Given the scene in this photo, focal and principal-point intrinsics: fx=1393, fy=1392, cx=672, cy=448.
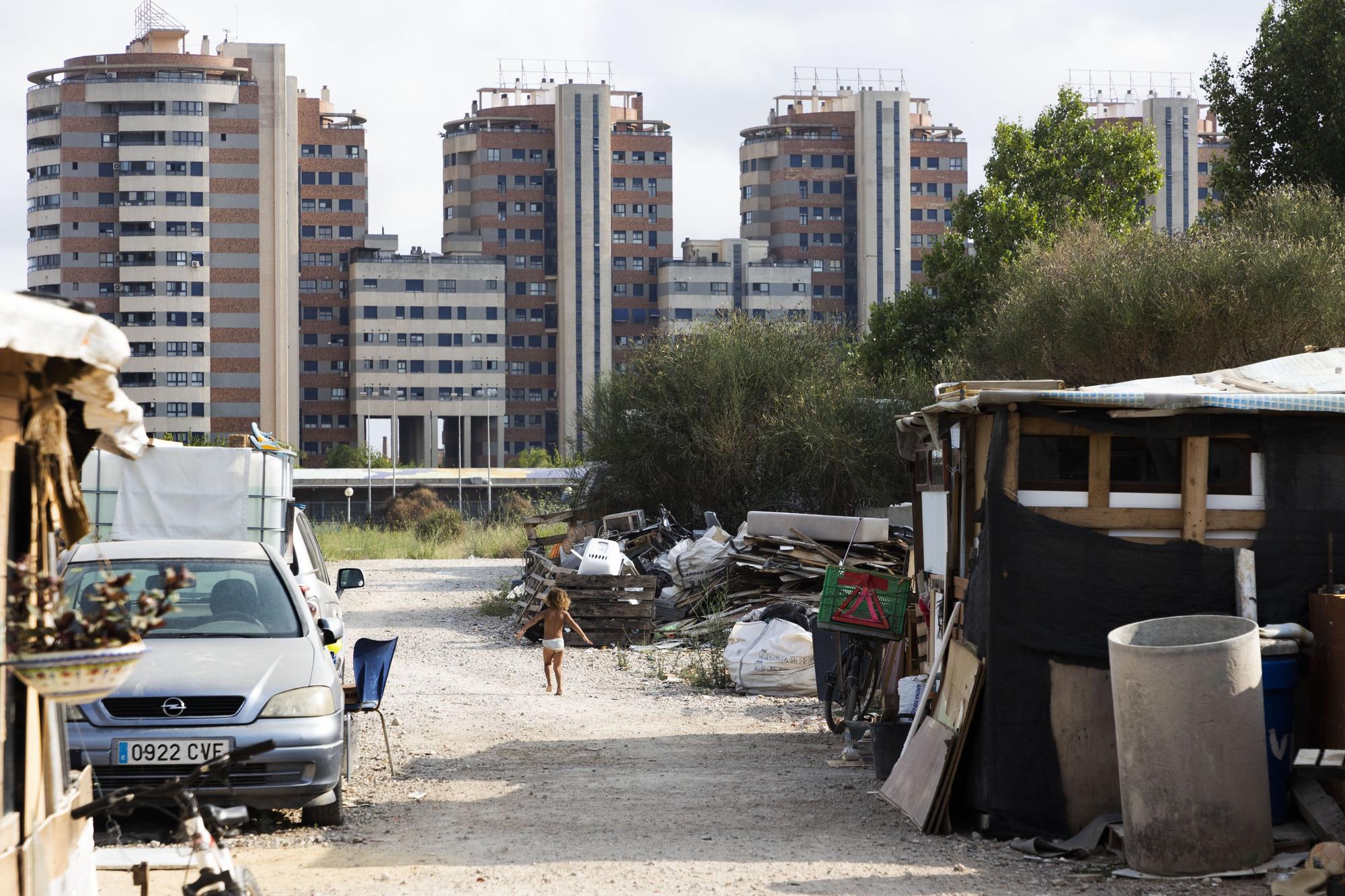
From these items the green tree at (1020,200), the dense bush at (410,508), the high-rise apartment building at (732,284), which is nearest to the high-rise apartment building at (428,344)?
the high-rise apartment building at (732,284)

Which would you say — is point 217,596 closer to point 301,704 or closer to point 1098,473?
point 301,704

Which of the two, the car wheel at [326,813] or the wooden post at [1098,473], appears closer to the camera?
the wooden post at [1098,473]

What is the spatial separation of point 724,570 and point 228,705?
1374 cm

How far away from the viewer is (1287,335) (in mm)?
22156

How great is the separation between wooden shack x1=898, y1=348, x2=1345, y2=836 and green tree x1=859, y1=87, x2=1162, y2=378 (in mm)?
29206

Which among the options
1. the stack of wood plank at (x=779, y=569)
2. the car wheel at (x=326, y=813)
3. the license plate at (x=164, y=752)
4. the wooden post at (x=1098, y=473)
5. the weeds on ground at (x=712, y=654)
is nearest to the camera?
the license plate at (x=164, y=752)

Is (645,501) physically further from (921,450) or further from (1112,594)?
(1112,594)

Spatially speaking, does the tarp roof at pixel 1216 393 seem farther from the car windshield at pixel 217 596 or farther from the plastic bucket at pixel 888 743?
the car windshield at pixel 217 596

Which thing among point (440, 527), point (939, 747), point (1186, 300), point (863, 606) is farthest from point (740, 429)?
point (939, 747)

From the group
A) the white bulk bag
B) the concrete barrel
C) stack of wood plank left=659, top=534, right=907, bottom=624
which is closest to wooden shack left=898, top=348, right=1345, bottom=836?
the concrete barrel

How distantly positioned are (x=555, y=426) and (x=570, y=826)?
373 ft

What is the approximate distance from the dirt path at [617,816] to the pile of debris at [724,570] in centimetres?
449

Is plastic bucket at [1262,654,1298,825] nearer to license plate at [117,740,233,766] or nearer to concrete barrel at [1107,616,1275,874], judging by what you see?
concrete barrel at [1107,616,1275,874]

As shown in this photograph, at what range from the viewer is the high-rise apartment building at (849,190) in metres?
124
